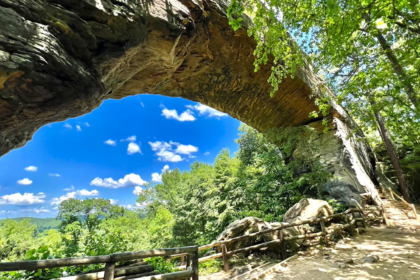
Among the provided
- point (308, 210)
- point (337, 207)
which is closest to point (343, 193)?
point (337, 207)

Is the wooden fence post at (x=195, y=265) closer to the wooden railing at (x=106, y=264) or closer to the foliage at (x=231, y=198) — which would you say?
the wooden railing at (x=106, y=264)

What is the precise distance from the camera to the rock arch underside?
3.44m

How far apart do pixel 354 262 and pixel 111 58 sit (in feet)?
24.3

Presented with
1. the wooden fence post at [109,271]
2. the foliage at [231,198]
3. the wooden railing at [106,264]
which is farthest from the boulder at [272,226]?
the wooden fence post at [109,271]

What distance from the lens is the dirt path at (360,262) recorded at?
3.95 meters

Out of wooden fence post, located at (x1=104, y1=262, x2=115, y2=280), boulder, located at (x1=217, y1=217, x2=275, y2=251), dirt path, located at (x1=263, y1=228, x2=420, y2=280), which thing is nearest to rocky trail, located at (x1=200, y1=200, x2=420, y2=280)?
dirt path, located at (x1=263, y1=228, x2=420, y2=280)

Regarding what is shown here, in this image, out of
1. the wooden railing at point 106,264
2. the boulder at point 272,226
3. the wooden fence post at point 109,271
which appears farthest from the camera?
the boulder at point 272,226

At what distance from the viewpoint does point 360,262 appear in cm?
459

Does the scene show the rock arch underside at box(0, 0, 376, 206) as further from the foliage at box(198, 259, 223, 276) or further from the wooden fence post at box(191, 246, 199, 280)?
the foliage at box(198, 259, 223, 276)

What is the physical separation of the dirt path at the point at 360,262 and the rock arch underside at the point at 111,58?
149 inches

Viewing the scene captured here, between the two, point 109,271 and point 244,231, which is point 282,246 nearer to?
point 244,231

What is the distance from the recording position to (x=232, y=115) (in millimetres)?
11617

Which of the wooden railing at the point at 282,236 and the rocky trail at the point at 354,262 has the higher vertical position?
the wooden railing at the point at 282,236

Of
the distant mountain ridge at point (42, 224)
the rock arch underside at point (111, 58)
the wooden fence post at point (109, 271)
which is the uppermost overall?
the rock arch underside at point (111, 58)
